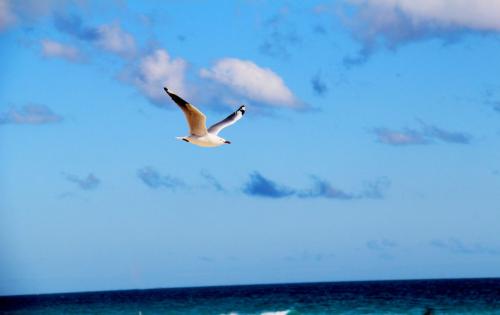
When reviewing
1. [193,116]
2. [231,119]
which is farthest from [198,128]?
[231,119]

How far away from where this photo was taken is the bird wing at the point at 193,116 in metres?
13.0

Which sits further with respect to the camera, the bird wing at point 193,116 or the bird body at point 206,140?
the bird body at point 206,140

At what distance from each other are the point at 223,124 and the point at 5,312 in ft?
139

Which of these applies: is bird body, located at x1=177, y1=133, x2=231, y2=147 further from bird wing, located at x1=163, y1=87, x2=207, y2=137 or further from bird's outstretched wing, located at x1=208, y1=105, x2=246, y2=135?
bird's outstretched wing, located at x1=208, y1=105, x2=246, y2=135

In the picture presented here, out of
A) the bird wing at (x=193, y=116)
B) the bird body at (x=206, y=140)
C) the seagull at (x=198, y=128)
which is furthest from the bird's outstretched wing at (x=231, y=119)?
the bird wing at (x=193, y=116)

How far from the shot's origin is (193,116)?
13.4m

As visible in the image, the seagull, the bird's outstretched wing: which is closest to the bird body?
the seagull

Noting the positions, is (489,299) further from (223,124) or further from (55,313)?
(223,124)

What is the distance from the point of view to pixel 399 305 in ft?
147

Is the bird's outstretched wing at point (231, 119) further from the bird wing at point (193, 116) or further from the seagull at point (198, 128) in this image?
the bird wing at point (193, 116)

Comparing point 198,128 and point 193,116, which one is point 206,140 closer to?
point 198,128

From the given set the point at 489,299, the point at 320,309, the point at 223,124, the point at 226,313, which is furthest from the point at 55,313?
the point at 223,124

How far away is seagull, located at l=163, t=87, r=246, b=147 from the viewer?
43.2 ft

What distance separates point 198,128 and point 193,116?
13.9 inches
